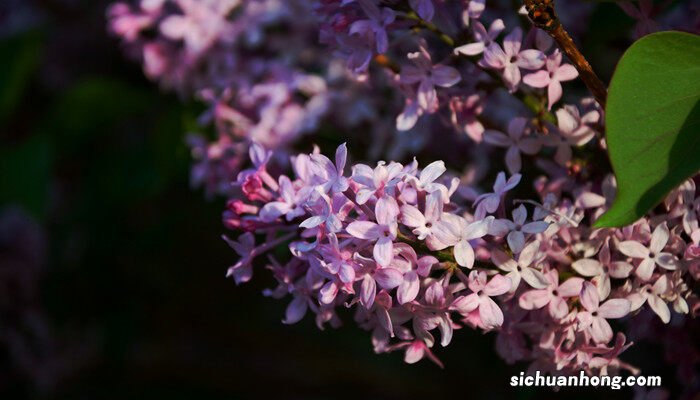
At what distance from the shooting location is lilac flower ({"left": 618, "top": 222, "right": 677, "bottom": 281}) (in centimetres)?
52

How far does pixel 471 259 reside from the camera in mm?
500

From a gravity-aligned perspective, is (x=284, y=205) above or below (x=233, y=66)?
above

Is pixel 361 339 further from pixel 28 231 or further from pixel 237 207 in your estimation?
pixel 237 207

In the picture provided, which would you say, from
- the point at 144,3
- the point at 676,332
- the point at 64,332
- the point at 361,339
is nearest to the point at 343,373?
the point at 361,339

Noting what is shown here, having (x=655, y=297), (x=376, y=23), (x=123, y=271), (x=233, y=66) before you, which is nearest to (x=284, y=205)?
(x=376, y=23)

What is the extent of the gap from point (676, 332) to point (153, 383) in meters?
1.08

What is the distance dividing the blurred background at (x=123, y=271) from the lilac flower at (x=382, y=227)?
0.46 metres

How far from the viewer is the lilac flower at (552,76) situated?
0.58m

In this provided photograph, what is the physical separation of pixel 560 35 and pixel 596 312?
178 millimetres

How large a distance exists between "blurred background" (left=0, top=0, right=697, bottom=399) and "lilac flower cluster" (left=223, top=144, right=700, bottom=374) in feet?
1.23

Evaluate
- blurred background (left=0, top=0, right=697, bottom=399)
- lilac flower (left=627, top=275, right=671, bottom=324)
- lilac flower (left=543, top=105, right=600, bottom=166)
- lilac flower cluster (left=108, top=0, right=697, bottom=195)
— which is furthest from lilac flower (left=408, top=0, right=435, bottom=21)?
blurred background (left=0, top=0, right=697, bottom=399)

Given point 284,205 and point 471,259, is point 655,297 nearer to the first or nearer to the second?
point 471,259

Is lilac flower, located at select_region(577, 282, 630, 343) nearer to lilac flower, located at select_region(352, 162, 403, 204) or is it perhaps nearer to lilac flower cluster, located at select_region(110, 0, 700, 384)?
lilac flower cluster, located at select_region(110, 0, 700, 384)

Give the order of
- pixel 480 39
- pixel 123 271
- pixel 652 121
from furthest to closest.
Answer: pixel 123 271, pixel 480 39, pixel 652 121
